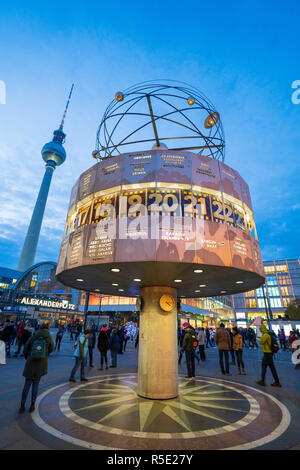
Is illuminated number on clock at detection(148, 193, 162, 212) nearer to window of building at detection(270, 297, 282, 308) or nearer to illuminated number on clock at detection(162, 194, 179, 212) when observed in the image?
illuminated number on clock at detection(162, 194, 179, 212)

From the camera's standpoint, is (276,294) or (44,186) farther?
(44,186)

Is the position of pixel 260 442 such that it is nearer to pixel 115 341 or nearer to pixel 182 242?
pixel 182 242

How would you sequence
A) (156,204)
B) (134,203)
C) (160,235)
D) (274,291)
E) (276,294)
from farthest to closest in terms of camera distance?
(274,291) < (276,294) < (134,203) < (156,204) < (160,235)

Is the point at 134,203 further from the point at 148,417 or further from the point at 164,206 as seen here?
the point at 148,417

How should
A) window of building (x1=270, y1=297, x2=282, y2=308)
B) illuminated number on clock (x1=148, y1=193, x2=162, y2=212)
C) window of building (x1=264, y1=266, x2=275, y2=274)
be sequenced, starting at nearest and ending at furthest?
illuminated number on clock (x1=148, y1=193, x2=162, y2=212) → window of building (x1=270, y1=297, x2=282, y2=308) → window of building (x1=264, y1=266, x2=275, y2=274)

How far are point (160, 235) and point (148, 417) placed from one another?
5307mm

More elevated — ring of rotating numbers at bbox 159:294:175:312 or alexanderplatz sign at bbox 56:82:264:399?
alexanderplatz sign at bbox 56:82:264:399

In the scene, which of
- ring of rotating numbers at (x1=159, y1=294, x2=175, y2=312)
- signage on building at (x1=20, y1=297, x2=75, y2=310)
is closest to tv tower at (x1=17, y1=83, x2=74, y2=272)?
signage on building at (x1=20, y1=297, x2=75, y2=310)

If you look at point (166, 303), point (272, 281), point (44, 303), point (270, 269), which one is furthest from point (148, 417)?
point (270, 269)

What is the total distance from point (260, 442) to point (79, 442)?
3951 mm

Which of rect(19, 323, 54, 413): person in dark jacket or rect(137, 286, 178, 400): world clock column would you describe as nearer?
rect(19, 323, 54, 413): person in dark jacket

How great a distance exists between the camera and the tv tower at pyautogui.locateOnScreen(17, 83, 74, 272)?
165 m

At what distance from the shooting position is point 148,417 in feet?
20.9

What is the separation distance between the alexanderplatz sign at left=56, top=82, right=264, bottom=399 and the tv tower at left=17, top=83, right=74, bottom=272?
178435mm
